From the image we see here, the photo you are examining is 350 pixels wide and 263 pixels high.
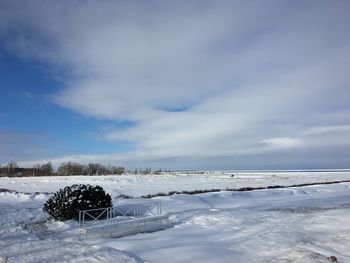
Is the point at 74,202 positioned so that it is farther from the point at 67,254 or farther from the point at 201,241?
the point at 201,241

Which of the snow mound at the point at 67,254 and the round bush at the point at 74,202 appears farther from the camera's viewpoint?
the round bush at the point at 74,202

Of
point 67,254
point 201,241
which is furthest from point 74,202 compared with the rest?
point 201,241

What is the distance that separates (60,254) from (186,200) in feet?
41.3

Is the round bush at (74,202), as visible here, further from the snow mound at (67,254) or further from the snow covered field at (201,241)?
the snow mound at (67,254)

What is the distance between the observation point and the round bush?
45.5 feet

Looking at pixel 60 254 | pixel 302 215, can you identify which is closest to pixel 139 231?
pixel 60 254

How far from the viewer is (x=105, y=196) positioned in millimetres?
15000

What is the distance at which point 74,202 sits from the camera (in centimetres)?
1391

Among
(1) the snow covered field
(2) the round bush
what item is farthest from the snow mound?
(2) the round bush

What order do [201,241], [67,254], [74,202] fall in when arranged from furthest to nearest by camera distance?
[74,202] < [201,241] < [67,254]

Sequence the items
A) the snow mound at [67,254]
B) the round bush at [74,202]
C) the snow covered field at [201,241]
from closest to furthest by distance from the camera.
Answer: the snow mound at [67,254] < the snow covered field at [201,241] < the round bush at [74,202]

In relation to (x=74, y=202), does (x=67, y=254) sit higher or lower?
lower

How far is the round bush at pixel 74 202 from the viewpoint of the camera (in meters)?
13.9

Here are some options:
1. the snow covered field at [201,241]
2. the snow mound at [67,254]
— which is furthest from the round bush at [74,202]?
the snow mound at [67,254]
